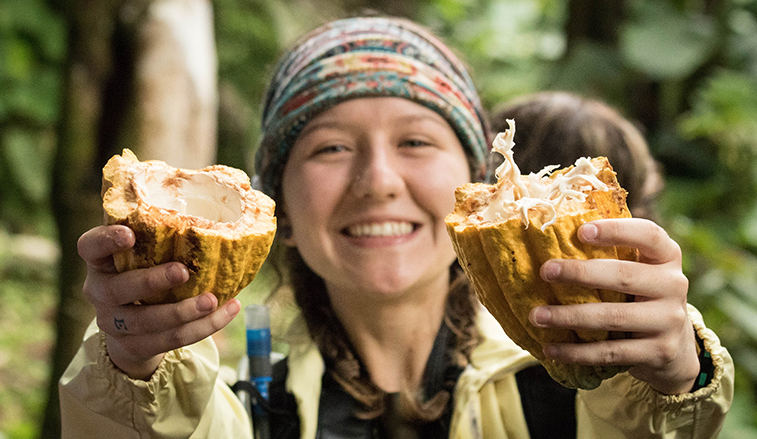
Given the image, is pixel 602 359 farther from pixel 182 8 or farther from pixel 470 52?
pixel 470 52

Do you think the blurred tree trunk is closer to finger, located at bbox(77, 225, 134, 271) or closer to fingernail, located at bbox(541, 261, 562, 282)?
finger, located at bbox(77, 225, 134, 271)

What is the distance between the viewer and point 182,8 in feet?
9.93

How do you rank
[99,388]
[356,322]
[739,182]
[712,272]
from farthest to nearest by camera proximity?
[739,182] → [712,272] → [356,322] → [99,388]

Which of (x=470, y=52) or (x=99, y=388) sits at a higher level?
(x=470, y=52)

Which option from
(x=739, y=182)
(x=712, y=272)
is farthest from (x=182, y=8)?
(x=739, y=182)

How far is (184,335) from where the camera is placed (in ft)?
3.62

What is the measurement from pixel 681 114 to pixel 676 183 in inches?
25.9

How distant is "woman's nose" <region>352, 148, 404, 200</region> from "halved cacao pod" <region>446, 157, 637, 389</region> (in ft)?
1.48

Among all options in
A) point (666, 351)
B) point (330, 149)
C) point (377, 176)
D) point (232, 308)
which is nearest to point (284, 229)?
point (330, 149)

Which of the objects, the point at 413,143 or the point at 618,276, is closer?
the point at 618,276

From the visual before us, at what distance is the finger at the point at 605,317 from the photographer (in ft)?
3.35

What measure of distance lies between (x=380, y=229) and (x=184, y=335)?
0.64 meters

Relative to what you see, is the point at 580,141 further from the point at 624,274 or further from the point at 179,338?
the point at 179,338

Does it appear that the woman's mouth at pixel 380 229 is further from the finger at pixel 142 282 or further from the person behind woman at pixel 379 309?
the finger at pixel 142 282
